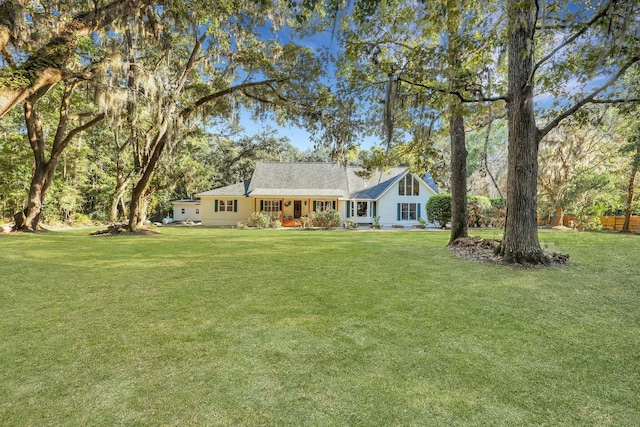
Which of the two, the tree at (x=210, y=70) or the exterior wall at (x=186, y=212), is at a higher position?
the tree at (x=210, y=70)

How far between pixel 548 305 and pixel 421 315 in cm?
174

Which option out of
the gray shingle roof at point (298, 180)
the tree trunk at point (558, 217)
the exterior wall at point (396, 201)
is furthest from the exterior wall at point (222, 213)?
the tree trunk at point (558, 217)

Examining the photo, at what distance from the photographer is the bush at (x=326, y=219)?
19547mm

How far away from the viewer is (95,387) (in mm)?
2033

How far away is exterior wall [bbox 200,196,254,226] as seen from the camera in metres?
24.1

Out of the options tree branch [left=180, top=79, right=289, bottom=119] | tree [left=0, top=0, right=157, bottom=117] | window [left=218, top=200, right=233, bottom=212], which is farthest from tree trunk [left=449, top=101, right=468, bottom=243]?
window [left=218, top=200, right=233, bottom=212]

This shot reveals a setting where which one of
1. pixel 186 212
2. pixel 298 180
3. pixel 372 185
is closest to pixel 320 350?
pixel 298 180

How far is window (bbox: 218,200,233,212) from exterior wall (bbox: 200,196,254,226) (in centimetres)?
25

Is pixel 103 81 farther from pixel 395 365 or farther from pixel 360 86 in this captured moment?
pixel 395 365

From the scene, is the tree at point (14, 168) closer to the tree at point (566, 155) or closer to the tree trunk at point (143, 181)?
the tree trunk at point (143, 181)

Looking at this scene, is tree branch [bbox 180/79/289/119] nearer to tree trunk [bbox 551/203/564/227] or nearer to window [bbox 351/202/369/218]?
window [bbox 351/202/369/218]

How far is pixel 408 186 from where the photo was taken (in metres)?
22.7

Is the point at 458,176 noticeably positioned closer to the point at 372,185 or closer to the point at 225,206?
the point at 372,185

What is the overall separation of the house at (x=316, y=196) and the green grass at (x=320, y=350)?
1762cm
